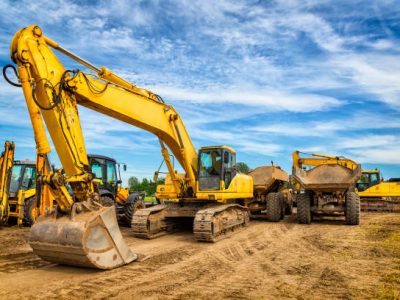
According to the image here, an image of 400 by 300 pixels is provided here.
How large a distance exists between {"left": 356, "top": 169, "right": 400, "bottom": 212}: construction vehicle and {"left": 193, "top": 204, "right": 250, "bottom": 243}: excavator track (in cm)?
1379

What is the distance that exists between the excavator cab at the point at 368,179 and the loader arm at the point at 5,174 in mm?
21073

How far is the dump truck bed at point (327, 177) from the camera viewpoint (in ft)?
46.4

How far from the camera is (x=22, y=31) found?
690 cm

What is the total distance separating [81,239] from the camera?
616 centimetres

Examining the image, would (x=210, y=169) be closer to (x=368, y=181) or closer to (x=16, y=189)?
(x=16, y=189)

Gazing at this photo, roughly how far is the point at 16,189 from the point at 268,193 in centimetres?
1028

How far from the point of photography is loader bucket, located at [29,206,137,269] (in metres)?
6.26

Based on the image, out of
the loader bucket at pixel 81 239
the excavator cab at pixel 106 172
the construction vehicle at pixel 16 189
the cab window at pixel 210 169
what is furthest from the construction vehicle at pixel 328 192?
the construction vehicle at pixel 16 189

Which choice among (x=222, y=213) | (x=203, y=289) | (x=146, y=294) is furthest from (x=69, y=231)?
(x=222, y=213)

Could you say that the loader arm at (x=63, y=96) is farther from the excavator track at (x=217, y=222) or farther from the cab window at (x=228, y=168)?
the cab window at (x=228, y=168)

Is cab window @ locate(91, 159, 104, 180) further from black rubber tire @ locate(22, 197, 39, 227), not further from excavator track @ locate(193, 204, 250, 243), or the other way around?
excavator track @ locate(193, 204, 250, 243)

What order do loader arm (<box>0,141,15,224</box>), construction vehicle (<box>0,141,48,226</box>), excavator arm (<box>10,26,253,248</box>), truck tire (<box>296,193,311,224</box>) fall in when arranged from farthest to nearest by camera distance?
truck tire (<box>296,193,311,224</box>)
construction vehicle (<box>0,141,48,226</box>)
loader arm (<box>0,141,15,224</box>)
excavator arm (<box>10,26,253,248</box>)

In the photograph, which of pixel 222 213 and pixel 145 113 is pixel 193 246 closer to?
pixel 222 213

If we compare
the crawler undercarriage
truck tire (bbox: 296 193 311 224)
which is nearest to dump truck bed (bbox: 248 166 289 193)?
truck tire (bbox: 296 193 311 224)
